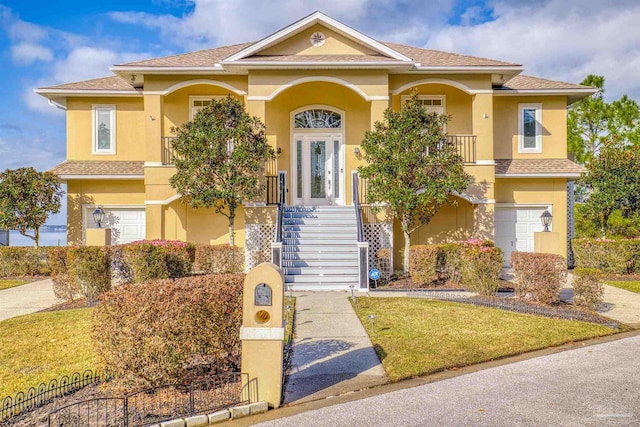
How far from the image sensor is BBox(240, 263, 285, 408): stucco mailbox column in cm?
485

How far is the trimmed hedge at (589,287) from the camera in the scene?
31.0 feet

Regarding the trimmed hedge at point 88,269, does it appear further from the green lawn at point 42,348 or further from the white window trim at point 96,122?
the white window trim at point 96,122

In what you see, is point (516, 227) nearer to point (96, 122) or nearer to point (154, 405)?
point (154, 405)

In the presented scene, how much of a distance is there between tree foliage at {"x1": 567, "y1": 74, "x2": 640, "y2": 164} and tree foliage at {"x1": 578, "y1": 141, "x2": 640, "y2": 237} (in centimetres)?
829

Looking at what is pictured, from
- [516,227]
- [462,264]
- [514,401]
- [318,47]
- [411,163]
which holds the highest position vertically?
[318,47]

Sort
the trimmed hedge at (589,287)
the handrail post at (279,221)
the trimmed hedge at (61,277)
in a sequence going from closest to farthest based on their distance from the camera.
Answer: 1. the trimmed hedge at (589,287)
2. the trimmed hedge at (61,277)
3. the handrail post at (279,221)

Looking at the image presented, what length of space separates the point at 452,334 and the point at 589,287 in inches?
153

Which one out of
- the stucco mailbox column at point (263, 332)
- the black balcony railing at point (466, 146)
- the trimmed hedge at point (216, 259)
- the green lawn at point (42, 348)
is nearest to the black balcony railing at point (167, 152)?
the trimmed hedge at point (216, 259)

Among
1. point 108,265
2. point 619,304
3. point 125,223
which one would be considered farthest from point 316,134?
point 619,304

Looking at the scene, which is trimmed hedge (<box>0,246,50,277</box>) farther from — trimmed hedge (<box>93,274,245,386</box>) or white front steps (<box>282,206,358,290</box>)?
trimmed hedge (<box>93,274,245,386</box>)

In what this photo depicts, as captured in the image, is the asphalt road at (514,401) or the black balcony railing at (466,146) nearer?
the asphalt road at (514,401)

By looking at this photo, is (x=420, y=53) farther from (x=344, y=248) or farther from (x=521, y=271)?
(x=521, y=271)

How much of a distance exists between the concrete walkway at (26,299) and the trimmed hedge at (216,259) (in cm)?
347

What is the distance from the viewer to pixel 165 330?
4.95 meters
